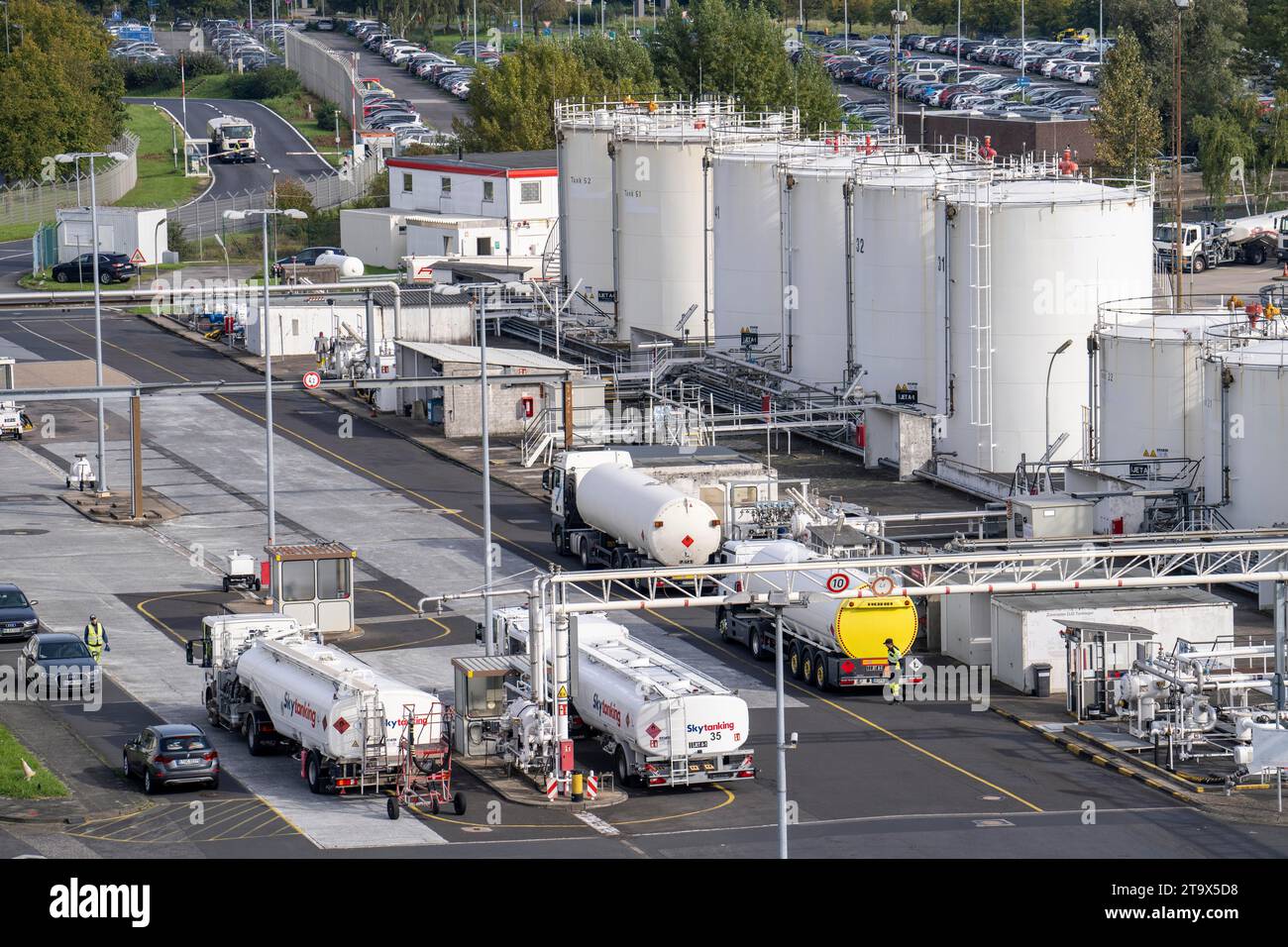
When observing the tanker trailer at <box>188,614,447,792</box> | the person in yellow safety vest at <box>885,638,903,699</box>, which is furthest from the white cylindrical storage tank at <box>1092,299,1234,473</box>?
the tanker trailer at <box>188,614,447,792</box>

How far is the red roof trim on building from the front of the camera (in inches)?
4646

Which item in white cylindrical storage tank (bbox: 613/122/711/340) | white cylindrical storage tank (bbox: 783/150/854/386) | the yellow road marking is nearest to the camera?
the yellow road marking

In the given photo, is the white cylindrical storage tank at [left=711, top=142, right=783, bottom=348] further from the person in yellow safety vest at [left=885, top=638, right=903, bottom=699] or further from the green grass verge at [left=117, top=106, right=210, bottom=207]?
the green grass verge at [left=117, top=106, right=210, bottom=207]

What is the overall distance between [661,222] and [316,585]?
43.6 meters

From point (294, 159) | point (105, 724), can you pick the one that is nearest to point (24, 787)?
point (105, 724)

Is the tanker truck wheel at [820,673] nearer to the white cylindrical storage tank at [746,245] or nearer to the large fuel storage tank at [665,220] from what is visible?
the white cylindrical storage tank at [746,245]

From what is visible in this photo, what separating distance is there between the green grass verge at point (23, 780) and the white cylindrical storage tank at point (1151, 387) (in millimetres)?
35524

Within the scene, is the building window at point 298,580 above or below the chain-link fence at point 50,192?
below

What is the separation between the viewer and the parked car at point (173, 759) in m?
41.1

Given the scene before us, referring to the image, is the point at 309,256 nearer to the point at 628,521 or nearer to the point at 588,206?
the point at 588,206

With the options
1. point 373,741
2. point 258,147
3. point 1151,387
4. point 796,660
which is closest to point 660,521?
point 796,660

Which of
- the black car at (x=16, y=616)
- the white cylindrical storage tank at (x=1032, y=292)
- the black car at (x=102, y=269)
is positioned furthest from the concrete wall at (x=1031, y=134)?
the black car at (x=16, y=616)

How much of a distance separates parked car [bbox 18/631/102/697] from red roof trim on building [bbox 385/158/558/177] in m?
70.4

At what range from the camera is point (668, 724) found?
134 feet
